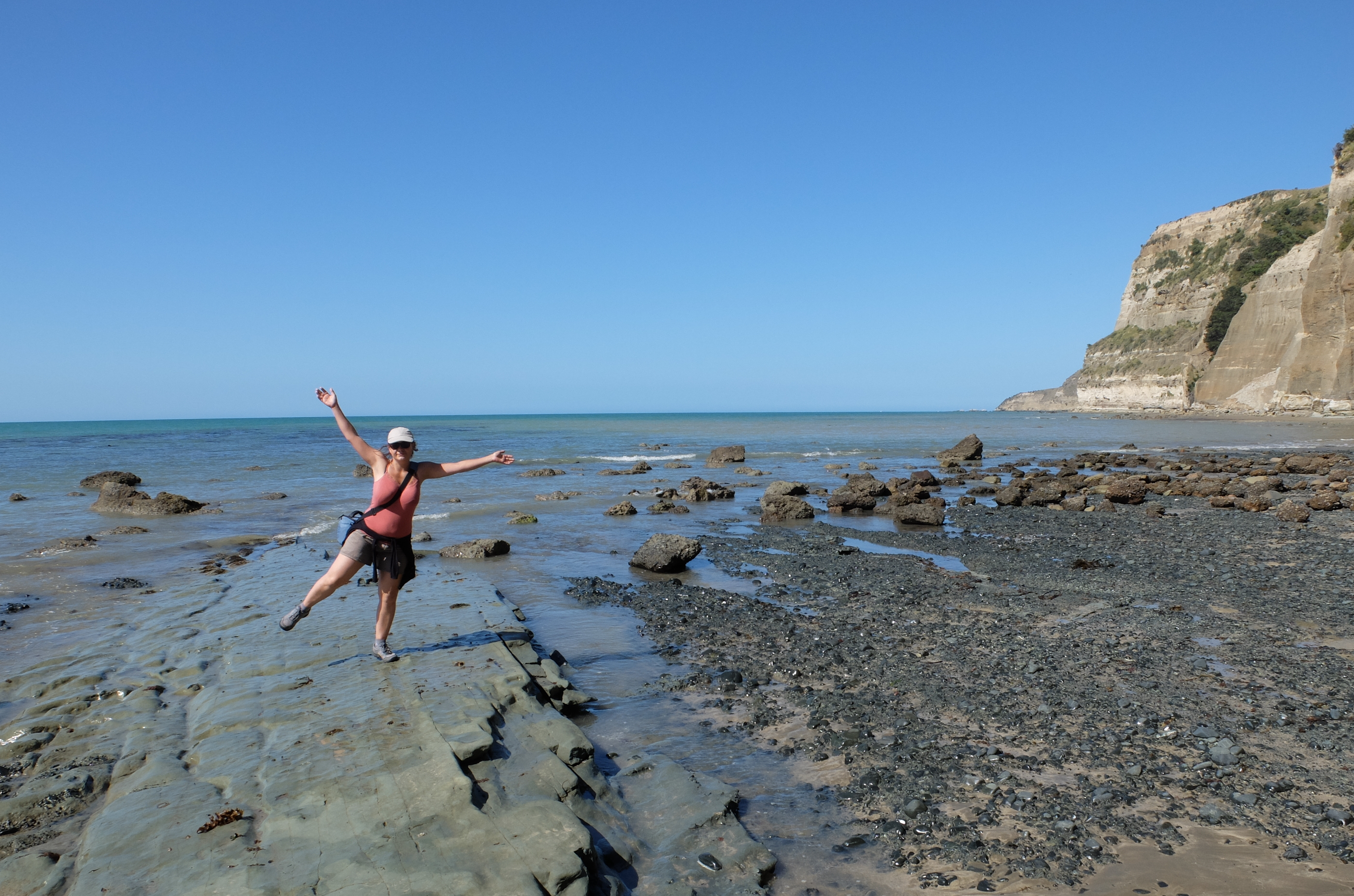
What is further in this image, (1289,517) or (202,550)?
(1289,517)

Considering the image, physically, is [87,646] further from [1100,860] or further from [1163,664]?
[1163,664]

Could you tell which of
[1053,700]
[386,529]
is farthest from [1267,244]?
[386,529]

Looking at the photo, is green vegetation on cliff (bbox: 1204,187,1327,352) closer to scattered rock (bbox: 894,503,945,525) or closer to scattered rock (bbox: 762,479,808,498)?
scattered rock (bbox: 762,479,808,498)

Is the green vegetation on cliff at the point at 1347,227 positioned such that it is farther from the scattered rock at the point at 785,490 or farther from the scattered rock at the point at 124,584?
the scattered rock at the point at 124,584

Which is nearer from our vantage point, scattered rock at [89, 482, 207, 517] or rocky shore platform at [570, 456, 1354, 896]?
rocky shore platform at [570, 456, 1354, 896]

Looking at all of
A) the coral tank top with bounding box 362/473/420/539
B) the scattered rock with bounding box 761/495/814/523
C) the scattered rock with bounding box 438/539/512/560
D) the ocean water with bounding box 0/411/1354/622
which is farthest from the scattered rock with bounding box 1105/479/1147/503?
the coral tank top with bounding box 362/473/420/539

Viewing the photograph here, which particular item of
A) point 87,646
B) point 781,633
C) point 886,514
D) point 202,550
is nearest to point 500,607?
point 781,633

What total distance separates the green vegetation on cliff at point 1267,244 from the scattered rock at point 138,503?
8488 centimetres

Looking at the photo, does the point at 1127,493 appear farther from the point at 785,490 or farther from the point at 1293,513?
the point at 785,490

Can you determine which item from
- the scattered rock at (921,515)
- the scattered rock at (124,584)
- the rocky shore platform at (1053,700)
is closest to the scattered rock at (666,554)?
the rocky shore platform at (1053,700)

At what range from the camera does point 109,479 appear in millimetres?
24406

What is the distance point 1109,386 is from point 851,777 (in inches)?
4470

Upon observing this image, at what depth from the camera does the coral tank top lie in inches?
240

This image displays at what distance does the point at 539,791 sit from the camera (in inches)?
170
